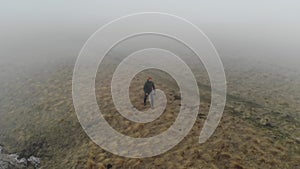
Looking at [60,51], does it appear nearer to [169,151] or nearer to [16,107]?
[16,107]

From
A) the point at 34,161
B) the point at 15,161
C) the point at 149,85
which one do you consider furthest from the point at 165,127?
the point at 15,161

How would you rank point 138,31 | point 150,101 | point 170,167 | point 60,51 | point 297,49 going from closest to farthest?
point 170,167 < point 150,101 < point 60,51 < point 297,49 < point 138,31

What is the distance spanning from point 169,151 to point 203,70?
73.5 ft

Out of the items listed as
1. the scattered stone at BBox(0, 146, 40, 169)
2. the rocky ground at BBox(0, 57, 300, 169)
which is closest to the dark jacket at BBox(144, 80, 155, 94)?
the rocky ground at BBox(0, 57, 300, 169)

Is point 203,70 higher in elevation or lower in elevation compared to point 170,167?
higher

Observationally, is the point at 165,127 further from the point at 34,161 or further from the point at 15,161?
the point at 15,161

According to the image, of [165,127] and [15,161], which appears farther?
[165,127]

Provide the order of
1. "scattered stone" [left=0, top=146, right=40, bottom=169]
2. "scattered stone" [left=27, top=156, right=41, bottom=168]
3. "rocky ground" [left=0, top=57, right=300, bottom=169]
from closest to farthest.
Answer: "rocky ground" [left=0, top=57, right=300, bottom=169] → "scattered stone" [left=0, top=146, right=40, bottom=169] → "scattered stone" [left=27, top=156, right=41, bottom=168]

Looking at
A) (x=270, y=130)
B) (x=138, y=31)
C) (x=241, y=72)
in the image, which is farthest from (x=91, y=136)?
(x=138, y=31)

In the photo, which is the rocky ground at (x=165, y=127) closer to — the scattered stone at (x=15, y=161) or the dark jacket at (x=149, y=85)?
the scattered stone at (x=15, y=161)

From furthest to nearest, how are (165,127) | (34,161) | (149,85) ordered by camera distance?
(149,85) < (165,127) < (34,161)

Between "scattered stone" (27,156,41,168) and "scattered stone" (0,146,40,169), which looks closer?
"scattered stone" (0,146,40,169)

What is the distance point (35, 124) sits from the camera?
25.9 m

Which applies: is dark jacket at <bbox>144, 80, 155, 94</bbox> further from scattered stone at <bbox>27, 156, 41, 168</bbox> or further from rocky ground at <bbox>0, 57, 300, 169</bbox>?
scattered stone at <bbox>27, 156, 41, 168</bbox>
